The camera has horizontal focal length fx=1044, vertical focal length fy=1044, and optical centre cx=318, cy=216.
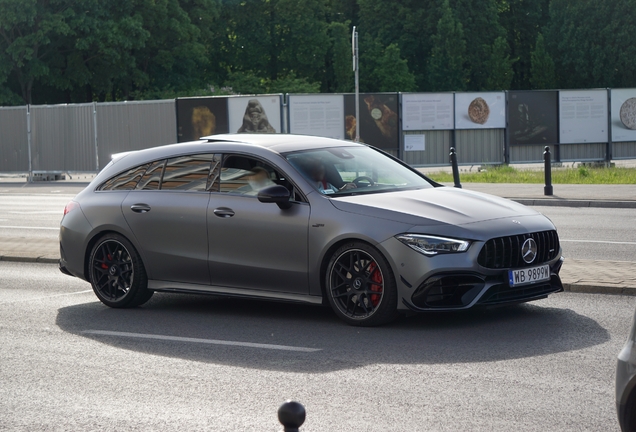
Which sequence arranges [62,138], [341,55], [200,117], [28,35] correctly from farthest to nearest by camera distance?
[341,55] < [28,35] < [62,138] < [200,117]

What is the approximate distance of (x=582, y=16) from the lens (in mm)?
71938

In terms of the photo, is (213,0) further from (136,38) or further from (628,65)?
(628,65)

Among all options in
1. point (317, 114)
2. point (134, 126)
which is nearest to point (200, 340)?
point (317, 114)

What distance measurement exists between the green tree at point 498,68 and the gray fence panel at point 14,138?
142 feet

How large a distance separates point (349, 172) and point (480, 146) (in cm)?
2424

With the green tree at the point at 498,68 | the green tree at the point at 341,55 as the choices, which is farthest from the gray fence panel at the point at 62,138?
the green tree at the point at 498,68

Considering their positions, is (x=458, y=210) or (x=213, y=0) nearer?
(x=458, y=210)

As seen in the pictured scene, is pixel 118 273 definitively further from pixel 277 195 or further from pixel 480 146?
pixel 480 146

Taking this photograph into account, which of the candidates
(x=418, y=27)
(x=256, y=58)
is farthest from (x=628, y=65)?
(x=256, y=58)

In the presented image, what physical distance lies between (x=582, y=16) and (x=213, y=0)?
26.0 m

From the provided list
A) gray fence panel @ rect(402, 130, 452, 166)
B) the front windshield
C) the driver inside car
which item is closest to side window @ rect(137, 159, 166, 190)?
the front windshield

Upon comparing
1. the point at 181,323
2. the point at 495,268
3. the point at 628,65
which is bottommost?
the point at 181,323

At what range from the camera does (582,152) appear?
33344 millimetres

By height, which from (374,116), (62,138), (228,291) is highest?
(374,116)
